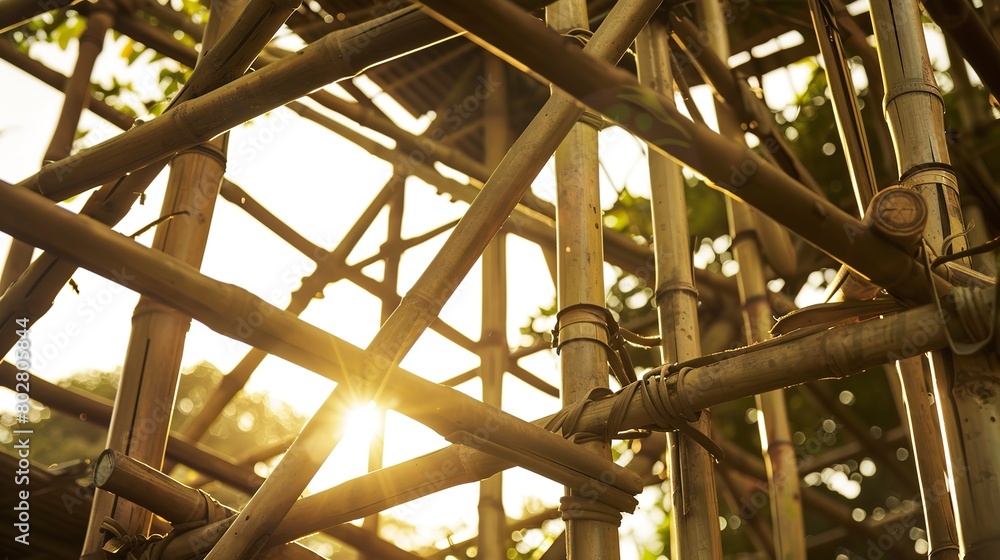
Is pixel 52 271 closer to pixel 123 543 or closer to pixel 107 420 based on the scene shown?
pixel 123 543

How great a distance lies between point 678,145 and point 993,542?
1.23m

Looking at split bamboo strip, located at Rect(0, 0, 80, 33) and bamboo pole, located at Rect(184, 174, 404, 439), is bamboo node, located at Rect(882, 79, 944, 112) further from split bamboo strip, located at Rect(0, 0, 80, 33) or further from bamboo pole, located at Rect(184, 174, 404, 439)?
bamboo pole, located at Rect(184, 174, 404, 439)

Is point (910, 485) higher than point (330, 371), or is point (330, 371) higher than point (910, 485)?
point (910, 485)

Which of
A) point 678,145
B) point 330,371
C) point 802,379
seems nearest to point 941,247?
point 802,379

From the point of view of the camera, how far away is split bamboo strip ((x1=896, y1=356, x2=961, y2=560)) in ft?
11.5

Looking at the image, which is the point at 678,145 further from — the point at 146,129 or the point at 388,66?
the point at 388,66

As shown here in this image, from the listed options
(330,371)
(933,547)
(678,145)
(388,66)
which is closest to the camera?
(678,145)

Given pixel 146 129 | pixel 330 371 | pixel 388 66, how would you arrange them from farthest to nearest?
pixel 388 66, pixel 146 129, pixel 330 371

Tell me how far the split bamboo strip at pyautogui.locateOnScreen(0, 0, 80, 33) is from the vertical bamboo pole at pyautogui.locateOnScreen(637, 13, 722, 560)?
2.39 meters

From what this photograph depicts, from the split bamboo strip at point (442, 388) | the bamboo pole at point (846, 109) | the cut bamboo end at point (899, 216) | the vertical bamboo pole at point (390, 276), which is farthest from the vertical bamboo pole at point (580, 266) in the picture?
the vertical bamboo pole at point (390, 276)

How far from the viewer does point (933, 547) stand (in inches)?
138

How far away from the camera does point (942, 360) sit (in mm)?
2756

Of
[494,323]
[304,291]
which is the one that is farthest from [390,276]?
[494,323]

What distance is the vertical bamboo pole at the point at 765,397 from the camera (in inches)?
203
